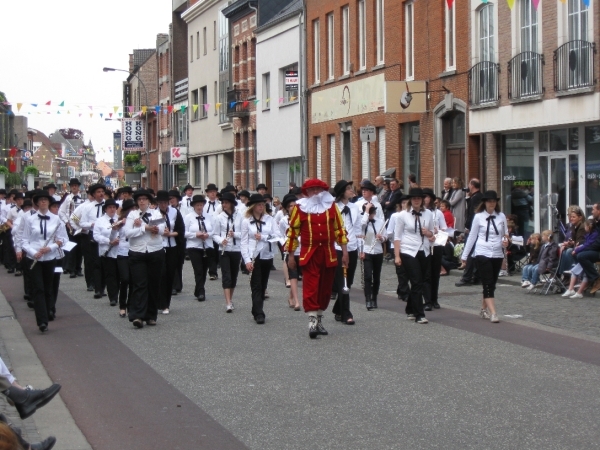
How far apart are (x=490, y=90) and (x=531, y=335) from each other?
1402 centimetres

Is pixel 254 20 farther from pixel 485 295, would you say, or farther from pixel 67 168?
pixel 67 168

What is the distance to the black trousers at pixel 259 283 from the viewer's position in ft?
45.6

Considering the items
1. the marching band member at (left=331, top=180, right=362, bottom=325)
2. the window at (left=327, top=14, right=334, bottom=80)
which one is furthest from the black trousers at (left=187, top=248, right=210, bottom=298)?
the window at (left=327, top=14, right=334, bottom=80)

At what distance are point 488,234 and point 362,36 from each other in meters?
21.0

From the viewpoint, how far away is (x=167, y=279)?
15398 mm

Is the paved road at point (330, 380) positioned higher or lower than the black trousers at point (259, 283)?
lower

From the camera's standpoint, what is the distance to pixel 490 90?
25.7 meters

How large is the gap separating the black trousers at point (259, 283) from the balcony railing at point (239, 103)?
33.0 m

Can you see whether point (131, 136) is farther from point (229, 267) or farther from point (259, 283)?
point (259, 283)

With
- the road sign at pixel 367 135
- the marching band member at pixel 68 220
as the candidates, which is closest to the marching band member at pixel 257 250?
the marching band member at pixel 68 220

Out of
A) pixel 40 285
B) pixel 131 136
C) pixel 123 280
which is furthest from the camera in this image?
pixel 131 136

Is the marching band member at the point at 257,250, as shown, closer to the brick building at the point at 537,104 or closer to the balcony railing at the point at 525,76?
the brick building at the point at 537,104

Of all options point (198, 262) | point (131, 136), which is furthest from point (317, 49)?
point (131, 136)

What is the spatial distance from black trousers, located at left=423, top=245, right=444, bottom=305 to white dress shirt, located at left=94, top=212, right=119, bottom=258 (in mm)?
4601
